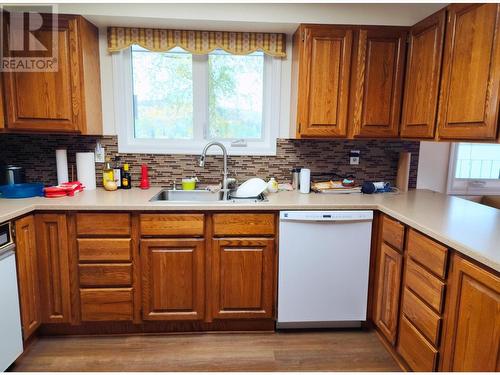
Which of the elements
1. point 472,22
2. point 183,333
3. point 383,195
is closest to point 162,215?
point 183,333

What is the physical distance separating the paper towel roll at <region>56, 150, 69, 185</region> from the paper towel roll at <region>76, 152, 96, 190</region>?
9cm

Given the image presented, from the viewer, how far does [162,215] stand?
6.51 feet

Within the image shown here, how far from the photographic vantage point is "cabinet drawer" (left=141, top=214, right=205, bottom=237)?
199 cm

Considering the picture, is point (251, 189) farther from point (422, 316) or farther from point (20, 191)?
point (20, 191)

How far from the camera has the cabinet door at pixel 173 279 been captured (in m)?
2.03

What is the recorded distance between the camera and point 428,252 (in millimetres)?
1533

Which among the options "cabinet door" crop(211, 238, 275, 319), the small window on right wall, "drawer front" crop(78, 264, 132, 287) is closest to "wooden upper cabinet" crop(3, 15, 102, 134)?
"drawer front" crop(78, 264, 132, 287)

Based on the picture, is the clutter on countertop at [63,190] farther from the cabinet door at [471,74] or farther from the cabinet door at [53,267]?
the cabinet door at [471,74]

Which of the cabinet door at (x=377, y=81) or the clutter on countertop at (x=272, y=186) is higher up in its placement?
the cabinet door at (x=377, y=81)

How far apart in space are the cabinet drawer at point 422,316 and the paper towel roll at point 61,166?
2.43 meters

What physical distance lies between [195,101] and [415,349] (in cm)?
220

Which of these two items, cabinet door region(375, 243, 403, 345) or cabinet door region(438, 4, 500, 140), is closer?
cabinet door region(438, 4, 500, 140)

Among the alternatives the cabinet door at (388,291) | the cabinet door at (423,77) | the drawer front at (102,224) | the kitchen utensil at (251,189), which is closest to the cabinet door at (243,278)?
the kitchen utensil at (251,189)

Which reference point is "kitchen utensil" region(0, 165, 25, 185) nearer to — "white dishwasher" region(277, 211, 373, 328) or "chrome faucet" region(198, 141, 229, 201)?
"chrome faucet" region(198, 141, 229, 201)
